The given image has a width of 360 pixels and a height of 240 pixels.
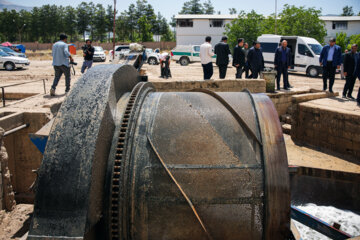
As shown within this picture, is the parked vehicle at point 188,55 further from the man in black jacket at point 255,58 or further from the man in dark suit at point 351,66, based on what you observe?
the man in dark suit at point 351,66

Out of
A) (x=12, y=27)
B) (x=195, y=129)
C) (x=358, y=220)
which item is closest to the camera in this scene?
(x=195, y=129)

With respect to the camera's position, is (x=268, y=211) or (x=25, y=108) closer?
(x=268, y=211)

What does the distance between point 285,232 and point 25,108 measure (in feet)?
22.0

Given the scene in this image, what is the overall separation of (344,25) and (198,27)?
21.3 metres

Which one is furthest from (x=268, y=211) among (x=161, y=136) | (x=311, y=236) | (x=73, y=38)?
(x=73, y=38)

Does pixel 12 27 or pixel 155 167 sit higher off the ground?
pixel 12 27

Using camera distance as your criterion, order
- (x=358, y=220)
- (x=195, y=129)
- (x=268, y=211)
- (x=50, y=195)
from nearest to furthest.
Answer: (x=50, y=195) → (x=268, y=211) → (x=195, y=129) → (x=358, y=220)

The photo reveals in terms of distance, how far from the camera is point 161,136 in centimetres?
227

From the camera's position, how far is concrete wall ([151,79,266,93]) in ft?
27.0

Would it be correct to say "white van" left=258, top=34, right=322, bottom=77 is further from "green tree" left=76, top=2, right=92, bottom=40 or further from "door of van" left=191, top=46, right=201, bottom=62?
"green tree" left=76, top=2, right=92, bottom=40

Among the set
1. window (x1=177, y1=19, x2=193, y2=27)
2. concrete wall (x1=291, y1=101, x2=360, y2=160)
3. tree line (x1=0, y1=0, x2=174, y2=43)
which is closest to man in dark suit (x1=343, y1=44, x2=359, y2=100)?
concrete wall (x1=291, y1=101, x2=360, y2=160)

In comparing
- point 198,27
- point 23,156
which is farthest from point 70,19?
point 23,156

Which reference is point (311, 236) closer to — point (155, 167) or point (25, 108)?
point (155, 167)

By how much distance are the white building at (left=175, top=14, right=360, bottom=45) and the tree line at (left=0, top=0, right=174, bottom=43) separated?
1549 centimetres
